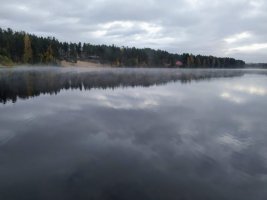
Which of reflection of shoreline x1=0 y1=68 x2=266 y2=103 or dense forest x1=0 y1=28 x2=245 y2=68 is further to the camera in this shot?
dense forest x1=0 y1=28 x2=245 y2=68

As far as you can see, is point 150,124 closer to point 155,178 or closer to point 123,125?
point 123,125

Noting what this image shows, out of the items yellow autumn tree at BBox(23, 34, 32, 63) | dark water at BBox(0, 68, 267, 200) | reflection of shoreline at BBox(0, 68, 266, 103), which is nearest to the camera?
Result: dark water at BBox(0, 68, 267, 200)

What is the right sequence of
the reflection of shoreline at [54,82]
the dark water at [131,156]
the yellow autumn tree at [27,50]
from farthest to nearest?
1. the yellow autumn tree at [27,50]
2. the reflection of shoreline at [54,82]
3. the dark water at [131,156]

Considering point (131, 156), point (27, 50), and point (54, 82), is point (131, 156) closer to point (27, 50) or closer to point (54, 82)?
point (54, 82)

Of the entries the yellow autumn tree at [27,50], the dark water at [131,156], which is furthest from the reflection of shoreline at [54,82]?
the yellow autumn tree at [27,50]

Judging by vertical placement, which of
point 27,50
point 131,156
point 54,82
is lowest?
point 131,156

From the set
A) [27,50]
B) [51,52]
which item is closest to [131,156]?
[27,50]

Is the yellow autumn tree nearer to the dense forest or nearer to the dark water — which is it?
the dense forest

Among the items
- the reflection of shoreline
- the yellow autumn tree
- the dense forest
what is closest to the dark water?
the reflection of shoreline

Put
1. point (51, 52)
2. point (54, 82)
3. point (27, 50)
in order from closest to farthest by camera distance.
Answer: point (54, 82), point (27, 50), point (51, 52)

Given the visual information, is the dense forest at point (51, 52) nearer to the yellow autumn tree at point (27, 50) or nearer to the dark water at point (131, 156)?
the yellow autumn tree at point (27, 50)

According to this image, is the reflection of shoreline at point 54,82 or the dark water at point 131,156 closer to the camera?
the dark water at point 131,156

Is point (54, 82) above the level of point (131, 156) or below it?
above

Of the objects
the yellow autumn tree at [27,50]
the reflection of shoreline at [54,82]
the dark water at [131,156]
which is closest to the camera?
the dark water at [131,156]
